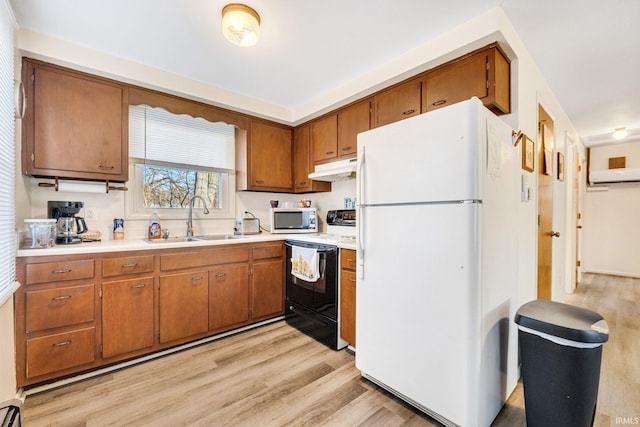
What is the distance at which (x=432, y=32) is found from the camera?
2.00 metres

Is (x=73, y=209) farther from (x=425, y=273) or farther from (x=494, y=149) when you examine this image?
(x=494, y=149)

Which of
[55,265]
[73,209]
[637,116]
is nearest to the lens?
[55,265]

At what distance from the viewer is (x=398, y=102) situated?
2439 millimetres

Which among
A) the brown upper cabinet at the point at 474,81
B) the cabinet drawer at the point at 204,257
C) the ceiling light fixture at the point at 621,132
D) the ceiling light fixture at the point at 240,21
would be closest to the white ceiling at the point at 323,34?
the ceiling light fixture at the point at 240,21

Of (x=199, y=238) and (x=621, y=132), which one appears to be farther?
(x=621, y=132)

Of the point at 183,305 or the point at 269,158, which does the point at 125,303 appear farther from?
the point at 269,158

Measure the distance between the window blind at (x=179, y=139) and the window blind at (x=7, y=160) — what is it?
38.7 inches

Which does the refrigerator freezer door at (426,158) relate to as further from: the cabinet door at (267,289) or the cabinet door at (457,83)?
the cabinet door at (267,289)

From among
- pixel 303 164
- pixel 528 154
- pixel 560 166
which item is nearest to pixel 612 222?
pixel 560 166

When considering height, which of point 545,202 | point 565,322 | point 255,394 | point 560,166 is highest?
point 560,166

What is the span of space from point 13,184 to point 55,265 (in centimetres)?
59

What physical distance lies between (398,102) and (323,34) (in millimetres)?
843

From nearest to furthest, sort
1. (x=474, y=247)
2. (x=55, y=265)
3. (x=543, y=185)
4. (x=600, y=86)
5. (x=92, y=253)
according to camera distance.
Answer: (x=474, y=247) → (x=55, y=265) → (x=92, y=253) → (x=543, y=185) → (x=600, y=86)

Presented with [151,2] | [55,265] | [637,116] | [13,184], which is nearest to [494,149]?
[151,2]
